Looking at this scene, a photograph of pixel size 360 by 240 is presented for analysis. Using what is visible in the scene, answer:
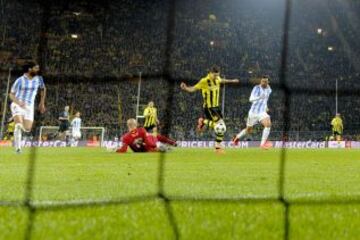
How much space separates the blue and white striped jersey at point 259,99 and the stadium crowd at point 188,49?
9.99 m

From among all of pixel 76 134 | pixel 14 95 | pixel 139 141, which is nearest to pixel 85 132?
pixel 76 134

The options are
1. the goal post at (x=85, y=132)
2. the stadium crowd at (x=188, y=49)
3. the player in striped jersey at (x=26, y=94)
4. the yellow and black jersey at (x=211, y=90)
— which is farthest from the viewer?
the stadium crowd at (x=188, y=49)

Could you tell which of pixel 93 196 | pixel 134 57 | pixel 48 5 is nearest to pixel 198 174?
pixel 93 196

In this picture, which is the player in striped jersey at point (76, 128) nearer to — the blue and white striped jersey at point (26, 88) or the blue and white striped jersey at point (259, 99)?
the blue and white striped jersey at point (259, 99)

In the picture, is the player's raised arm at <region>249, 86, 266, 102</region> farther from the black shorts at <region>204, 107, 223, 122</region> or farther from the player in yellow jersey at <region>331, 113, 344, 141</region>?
the player in yellow jersey at <region>331, 113, 344, 141</region>

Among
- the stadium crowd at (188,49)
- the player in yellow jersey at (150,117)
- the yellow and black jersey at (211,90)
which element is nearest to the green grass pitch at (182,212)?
the yellow and black jersey at (211,90)

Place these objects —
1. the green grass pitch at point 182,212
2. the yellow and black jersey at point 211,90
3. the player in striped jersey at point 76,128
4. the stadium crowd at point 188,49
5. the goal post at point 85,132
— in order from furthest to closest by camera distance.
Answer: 1. the stadium crowd at point 188,49
2. the goal post at point 85,132
3. the player in striped jersey at point 76,128
4. the yellow and black jersey at point 211,90
5. the green grass pitch at point 182,212

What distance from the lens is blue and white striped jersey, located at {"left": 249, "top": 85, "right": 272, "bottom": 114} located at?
42.5ft

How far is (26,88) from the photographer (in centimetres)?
1031

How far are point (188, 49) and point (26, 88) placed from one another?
1990 centimetres

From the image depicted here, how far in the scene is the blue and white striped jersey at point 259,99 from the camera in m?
13.0

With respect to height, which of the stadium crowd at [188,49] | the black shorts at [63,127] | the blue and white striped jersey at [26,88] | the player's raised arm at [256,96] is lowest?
the black shorts at [63,127]

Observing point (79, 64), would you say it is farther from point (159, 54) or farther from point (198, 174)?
point (198, 174)

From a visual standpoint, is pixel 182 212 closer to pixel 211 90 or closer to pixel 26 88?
pixel 26 88
